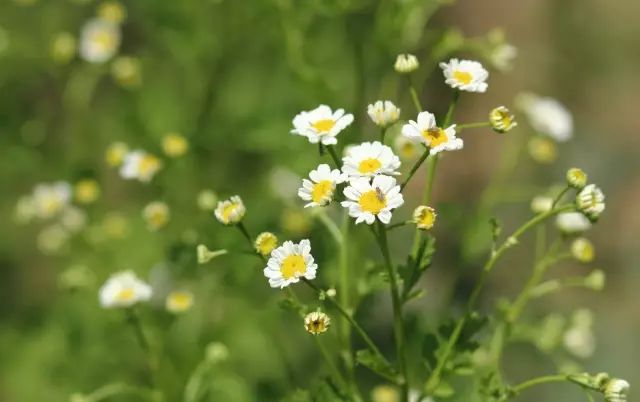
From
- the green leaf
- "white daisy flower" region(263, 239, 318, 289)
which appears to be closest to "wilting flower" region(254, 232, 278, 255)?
"white daisy flower" region(263, 239, 318, 289)

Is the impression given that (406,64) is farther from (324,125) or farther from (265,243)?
(265,243)

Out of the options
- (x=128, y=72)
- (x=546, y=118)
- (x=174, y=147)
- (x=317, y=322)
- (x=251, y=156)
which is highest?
(x=128, y=72)

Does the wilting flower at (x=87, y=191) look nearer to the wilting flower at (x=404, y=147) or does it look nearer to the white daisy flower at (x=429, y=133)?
the wilting flower at (x=404, y=147)

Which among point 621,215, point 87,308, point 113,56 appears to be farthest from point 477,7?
point 87,308

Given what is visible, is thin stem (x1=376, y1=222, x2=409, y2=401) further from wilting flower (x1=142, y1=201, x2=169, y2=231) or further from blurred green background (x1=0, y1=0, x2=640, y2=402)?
wilting flower (x1=142, y1=201, x2=169, y2=231)

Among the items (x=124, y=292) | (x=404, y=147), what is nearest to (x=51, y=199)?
(x=124, y=292)

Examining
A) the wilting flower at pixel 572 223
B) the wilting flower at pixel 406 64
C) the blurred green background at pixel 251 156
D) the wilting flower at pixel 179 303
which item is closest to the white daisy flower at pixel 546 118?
the blurred green background at pixel 251 156

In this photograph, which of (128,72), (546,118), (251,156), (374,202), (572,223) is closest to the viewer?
(374,202)
